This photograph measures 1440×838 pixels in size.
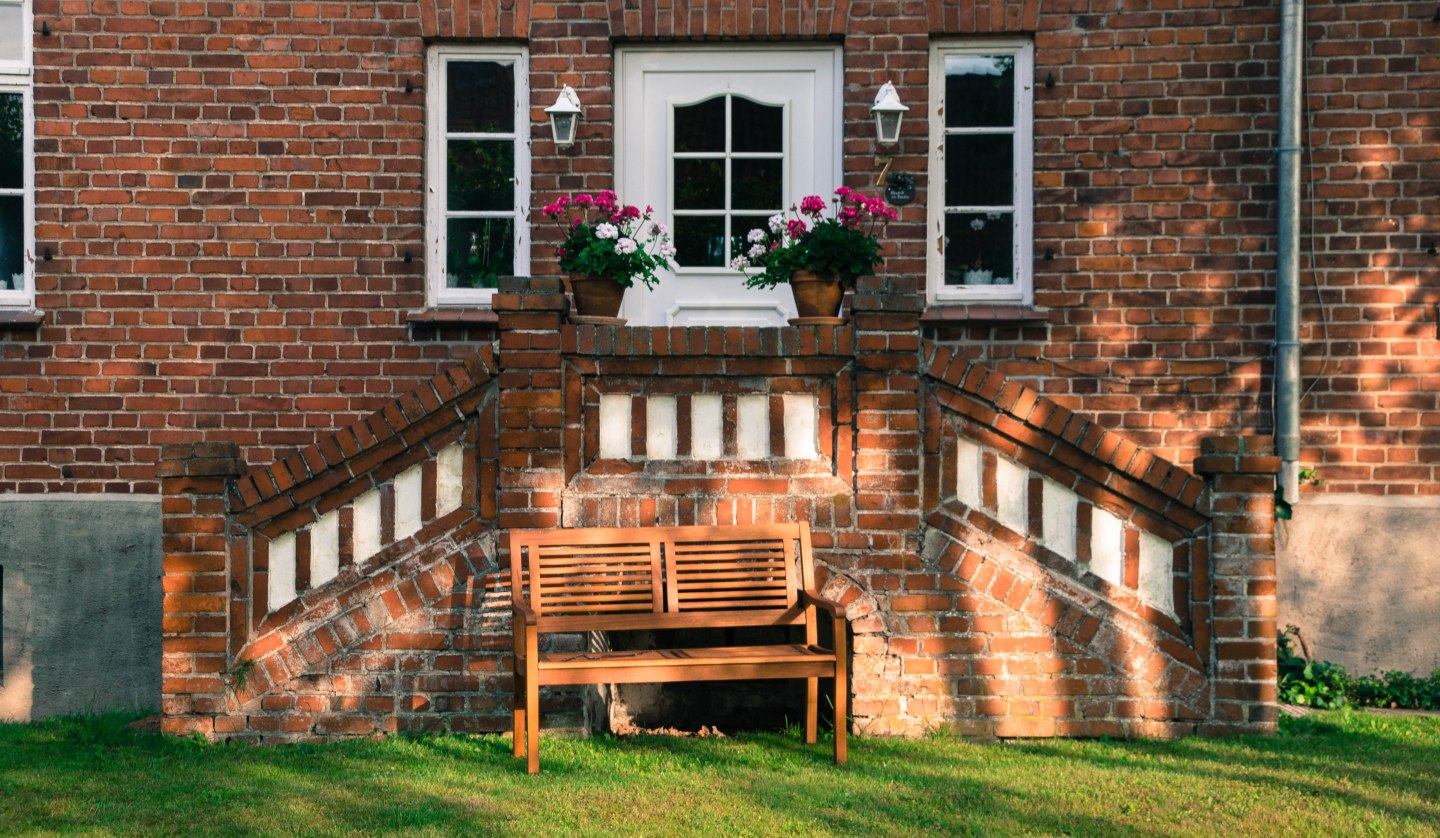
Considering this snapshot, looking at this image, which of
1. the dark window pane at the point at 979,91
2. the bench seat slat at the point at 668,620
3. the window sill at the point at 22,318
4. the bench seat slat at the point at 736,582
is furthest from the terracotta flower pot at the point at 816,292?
the window sill at the point at 22,318

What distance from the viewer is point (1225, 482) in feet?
19.8

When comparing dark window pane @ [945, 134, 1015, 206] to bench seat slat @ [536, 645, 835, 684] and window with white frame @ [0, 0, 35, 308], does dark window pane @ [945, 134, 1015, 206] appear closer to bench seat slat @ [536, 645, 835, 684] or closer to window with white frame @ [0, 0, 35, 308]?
bench seat slat @ [536, 645, 835, 684]

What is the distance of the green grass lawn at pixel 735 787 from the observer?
470 centimetres

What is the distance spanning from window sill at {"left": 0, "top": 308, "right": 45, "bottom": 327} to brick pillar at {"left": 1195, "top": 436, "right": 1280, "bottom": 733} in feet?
19.6

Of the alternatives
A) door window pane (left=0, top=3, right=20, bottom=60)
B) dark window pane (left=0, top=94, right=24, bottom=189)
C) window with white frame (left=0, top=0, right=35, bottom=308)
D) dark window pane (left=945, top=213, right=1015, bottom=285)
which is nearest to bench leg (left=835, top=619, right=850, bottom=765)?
dark window pane (left=945, top=213, right=1015, bottom=285)

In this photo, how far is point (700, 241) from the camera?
26.9 ft

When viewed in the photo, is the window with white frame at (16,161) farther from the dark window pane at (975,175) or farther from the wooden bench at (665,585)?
the dark window pane at (975,175)

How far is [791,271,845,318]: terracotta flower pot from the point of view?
6.30 metres

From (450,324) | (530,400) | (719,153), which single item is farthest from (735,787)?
(719,153)

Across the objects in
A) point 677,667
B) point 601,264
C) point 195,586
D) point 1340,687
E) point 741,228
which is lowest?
point 1340,687

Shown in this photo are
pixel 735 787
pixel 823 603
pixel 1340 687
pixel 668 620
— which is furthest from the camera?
pixel 1340 687

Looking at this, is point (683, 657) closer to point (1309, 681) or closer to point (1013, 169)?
point (1309, 681)

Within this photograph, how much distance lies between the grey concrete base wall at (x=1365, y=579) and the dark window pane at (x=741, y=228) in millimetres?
3225

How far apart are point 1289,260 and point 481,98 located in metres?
4.43
